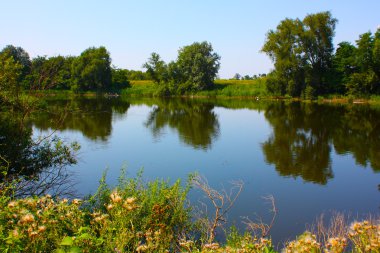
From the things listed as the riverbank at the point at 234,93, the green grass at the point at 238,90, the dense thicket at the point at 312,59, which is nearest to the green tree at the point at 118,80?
the riverbank at the point at 234,93

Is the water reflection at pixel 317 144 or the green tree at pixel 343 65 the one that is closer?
the water reflection at pixel 317 144

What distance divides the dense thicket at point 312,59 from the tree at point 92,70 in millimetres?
37424

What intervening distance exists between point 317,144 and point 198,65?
55622 mm

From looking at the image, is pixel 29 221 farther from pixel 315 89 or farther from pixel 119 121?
pixel 315 89

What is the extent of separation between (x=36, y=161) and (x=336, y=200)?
9268mm

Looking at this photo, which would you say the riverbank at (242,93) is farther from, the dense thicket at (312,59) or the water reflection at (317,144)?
the water reflection at (317,144)

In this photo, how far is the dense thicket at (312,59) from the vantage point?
56.9 m

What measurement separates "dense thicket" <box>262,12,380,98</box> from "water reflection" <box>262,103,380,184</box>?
83.3ft

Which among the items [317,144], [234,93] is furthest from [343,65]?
[317,144]

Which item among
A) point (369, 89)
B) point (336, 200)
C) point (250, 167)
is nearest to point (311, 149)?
point (250, 167)

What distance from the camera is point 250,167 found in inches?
619

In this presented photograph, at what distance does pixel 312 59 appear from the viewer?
6012cm

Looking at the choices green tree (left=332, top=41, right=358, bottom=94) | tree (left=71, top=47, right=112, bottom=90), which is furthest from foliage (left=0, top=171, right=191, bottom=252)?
tree (left=71, top=47, right=112, bottom=90)

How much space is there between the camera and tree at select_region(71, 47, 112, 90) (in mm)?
79375
